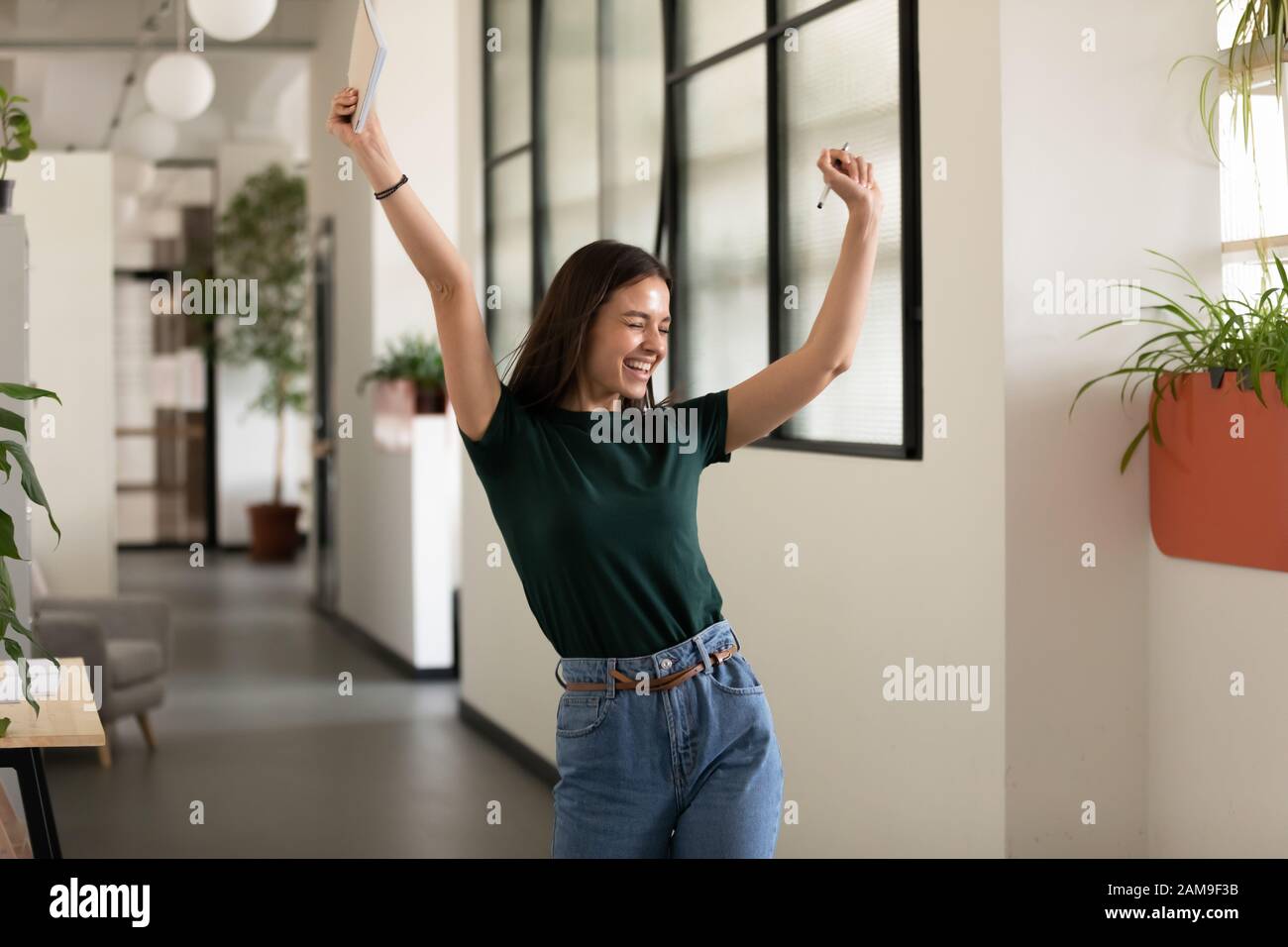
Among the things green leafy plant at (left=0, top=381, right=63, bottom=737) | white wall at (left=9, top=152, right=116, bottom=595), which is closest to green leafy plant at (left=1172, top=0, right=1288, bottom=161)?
green leafy plant at (left=0, top=381, right=63, bottom=737)

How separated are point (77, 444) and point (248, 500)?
21.5 ft

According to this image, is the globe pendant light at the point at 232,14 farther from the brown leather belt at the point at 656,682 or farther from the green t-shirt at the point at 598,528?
the brown leather belt at the point at 656,682

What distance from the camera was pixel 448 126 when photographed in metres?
7.75

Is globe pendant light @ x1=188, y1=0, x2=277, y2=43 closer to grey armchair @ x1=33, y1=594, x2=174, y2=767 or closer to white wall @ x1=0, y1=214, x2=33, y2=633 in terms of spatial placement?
white wall @ x1=0, y1=214, x2=33, y2=633

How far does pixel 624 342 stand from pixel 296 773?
158 inches

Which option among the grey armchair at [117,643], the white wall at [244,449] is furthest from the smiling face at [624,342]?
the white wall at [244,449]

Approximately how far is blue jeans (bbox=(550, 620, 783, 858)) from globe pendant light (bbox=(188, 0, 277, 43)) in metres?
4.12

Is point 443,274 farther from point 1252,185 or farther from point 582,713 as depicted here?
point 1252,185

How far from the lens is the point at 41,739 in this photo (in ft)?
8.91

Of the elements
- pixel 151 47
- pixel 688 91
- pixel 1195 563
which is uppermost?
pixel 151 47
